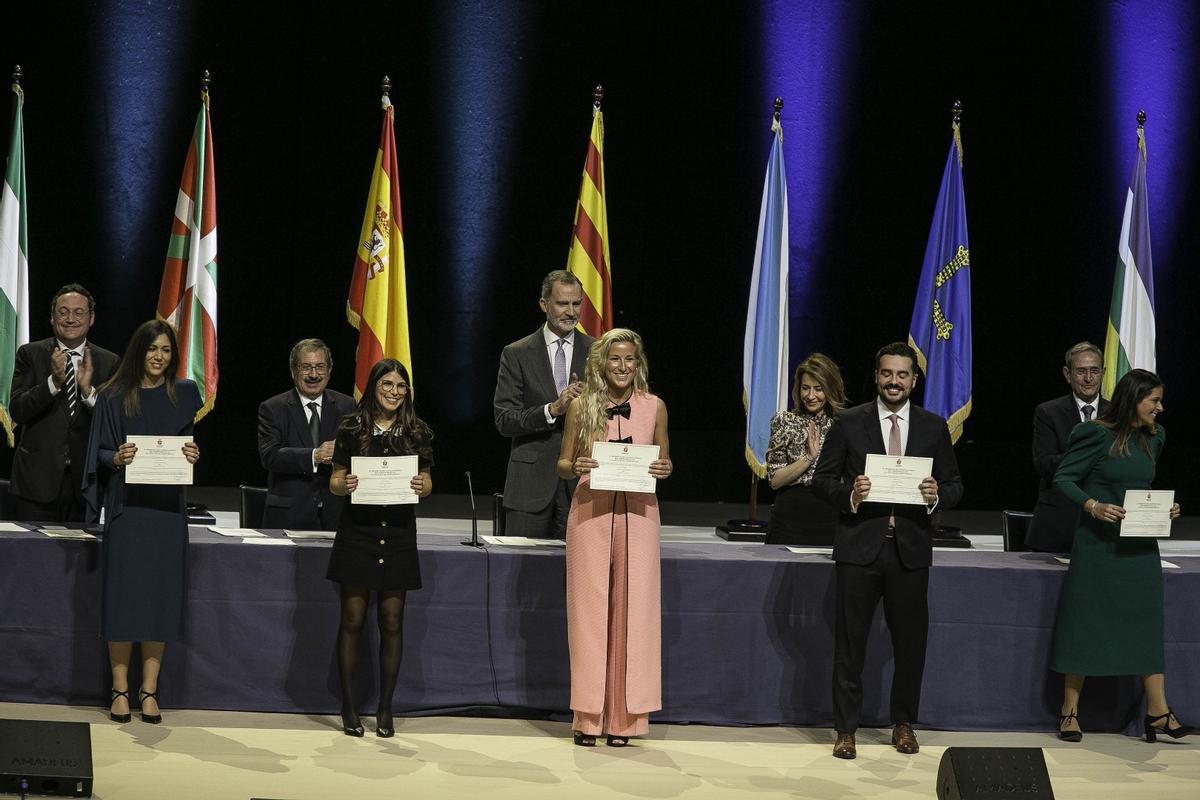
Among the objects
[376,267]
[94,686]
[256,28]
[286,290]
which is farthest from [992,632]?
[256,28]

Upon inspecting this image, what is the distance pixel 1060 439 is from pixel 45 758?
15.1 feet

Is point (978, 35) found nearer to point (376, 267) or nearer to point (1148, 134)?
point (1148, 134)

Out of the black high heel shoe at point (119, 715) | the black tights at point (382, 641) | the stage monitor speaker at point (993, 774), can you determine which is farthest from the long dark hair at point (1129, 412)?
the black high heel shoe at point (119, 715)

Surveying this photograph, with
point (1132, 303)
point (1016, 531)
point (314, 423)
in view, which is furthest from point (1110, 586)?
point (1132, 303)

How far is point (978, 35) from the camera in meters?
10.5

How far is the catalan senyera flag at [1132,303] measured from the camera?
816 centimetres

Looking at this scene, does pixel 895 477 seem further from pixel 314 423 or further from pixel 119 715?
pixel 119 715

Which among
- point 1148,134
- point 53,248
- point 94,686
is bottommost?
point 94,686

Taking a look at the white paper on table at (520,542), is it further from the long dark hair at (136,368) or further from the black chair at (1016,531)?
the black chair at (1016,531)

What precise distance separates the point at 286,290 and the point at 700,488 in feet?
11.7

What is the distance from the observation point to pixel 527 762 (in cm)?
466

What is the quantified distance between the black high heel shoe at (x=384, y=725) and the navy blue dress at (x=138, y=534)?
81cm

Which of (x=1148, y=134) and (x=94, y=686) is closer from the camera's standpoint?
(x=94, y=686)

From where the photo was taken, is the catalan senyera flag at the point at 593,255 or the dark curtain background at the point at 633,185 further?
the dark curtain background at the point at 633,185
